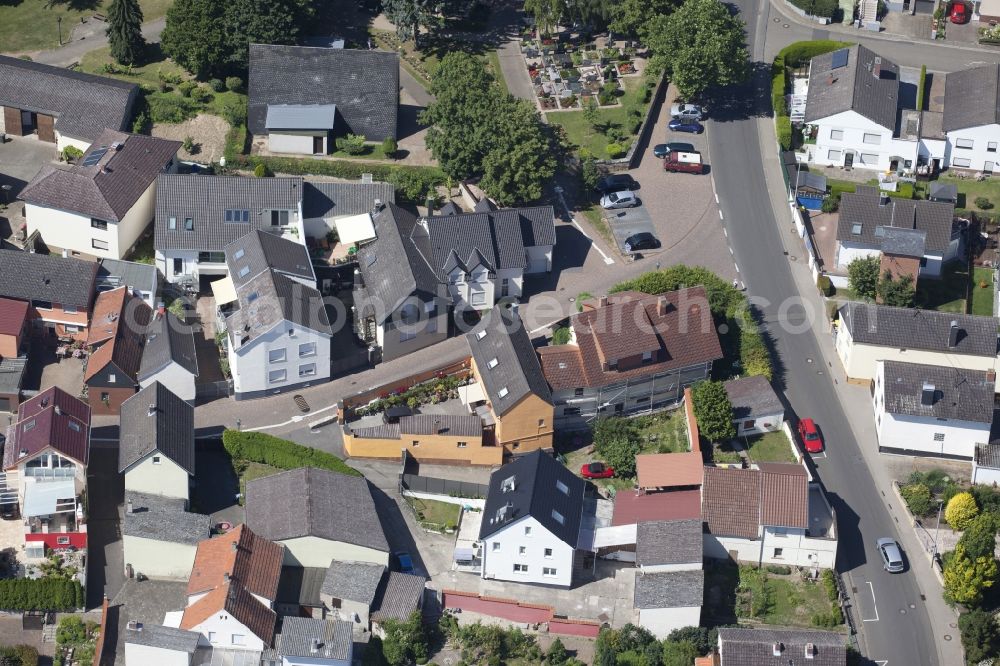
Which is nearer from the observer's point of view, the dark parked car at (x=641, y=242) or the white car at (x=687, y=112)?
the dark parked car at (x=641, y=242)

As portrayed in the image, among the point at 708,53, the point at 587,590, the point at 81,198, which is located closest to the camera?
the point at 587,590

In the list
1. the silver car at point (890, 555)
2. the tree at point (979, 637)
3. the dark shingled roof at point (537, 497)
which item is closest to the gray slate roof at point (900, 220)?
the silver car at point (890, 555)

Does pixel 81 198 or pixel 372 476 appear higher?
pixel 81 198

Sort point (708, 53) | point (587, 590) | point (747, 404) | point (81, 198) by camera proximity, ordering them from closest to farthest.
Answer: point (587, 590), point (747, 404), point (81, 198), point (708, 53)

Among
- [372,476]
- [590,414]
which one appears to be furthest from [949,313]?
[372,476]

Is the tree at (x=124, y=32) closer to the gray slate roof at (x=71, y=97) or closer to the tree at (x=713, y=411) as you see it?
the gray slate roof at (x=71, y=97)

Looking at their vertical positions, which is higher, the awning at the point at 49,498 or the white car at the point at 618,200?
the white car at the point at 618,200

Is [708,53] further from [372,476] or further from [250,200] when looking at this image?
[372,476]

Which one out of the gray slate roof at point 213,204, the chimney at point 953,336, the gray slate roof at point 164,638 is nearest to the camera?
the gray slate roof at point 164,638
